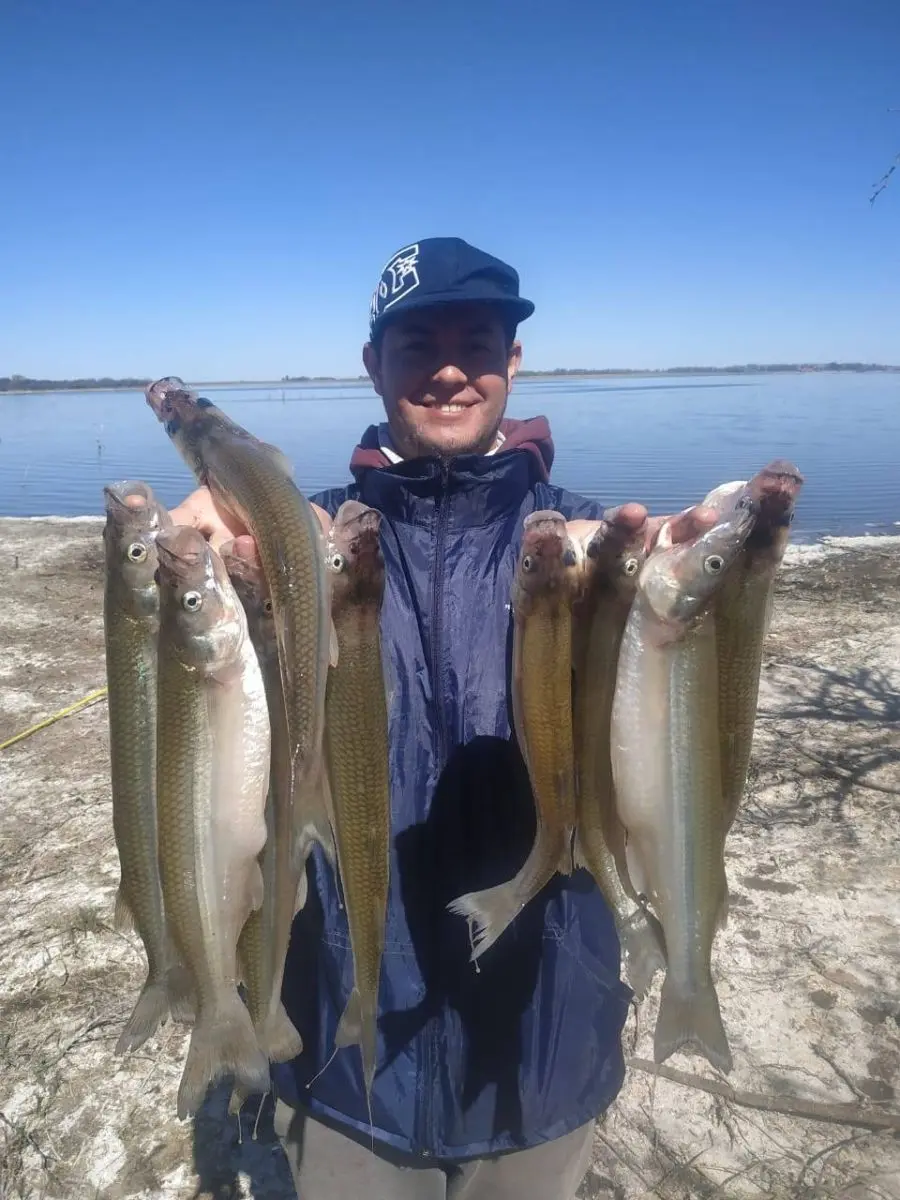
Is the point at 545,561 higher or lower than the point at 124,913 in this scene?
higher

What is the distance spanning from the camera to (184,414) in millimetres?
3047

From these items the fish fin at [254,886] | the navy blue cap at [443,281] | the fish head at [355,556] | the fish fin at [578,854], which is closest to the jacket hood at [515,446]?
the navy blue cap at [443,281]

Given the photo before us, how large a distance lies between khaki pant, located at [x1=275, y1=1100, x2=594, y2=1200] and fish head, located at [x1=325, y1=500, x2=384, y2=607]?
204 centimetres

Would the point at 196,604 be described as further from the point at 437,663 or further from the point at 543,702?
the point at 543,702

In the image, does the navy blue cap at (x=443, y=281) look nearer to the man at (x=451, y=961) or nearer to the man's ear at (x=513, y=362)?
the man's ear at (x=513, y=362)

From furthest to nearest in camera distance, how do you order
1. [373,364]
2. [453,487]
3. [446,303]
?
[373,364] → [446,303] → [453,487]

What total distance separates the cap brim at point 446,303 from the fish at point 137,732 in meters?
1.34

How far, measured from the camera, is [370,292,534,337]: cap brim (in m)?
3.19

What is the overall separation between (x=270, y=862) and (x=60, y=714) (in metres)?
7.07

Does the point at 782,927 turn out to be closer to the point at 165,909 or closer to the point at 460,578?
the point at 460,578

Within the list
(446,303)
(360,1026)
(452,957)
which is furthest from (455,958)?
(446,303)

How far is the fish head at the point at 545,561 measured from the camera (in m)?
2.35

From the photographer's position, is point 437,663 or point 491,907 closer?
point 491,907

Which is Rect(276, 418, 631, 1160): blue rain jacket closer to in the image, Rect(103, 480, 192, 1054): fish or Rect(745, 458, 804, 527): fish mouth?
Rect(103, 480, 192, 1054): fish
